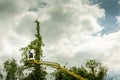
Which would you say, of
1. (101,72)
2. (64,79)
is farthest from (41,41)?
(101,72)

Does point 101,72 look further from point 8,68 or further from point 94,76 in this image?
point 8,68

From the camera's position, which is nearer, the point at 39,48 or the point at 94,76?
the point at 39,48

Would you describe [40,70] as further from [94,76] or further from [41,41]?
[94,76]

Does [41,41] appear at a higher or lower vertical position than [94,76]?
higher

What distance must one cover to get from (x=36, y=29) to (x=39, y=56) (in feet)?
19.2

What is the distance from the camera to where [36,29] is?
51312 mm

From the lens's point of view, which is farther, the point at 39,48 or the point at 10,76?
the point at 10,76

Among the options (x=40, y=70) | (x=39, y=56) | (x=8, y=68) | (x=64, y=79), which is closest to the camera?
(x=39, y=56)

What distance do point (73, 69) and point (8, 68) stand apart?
18.1 meters

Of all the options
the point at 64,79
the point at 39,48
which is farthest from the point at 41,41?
the point at 64,79

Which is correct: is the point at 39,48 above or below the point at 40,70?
above

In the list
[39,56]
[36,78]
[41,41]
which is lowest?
[36,78]

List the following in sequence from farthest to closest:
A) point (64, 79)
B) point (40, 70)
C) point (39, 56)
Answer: point (64, 79) < point (40, 70) < point (39, 56)

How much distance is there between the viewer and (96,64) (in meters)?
65.9
